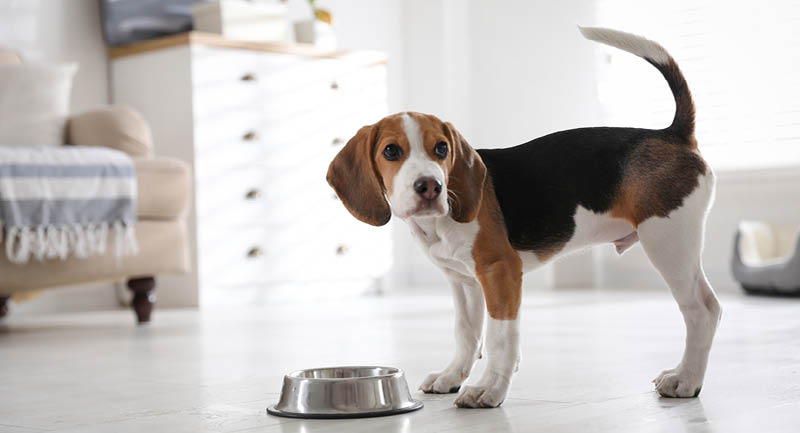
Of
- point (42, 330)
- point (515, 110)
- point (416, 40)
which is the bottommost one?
point (42, 330)

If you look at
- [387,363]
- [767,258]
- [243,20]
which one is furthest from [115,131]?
[767,258]

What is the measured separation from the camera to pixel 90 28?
4637 mm

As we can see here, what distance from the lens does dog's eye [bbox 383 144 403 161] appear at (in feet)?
5.00

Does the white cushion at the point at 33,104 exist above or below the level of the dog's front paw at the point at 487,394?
above

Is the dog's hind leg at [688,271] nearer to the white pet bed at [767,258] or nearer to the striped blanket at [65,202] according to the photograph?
the striped blanket at [65,202]

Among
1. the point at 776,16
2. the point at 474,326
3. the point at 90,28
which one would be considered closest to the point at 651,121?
the point at 776,16

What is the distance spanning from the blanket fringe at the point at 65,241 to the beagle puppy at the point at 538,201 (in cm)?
180

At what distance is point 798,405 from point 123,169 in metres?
2.42

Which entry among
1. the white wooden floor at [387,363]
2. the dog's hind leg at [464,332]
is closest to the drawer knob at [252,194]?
the white wooden floor at [387,363]

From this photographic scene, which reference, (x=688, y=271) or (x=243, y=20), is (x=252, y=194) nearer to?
(x=243, y=20)

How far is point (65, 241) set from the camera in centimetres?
315

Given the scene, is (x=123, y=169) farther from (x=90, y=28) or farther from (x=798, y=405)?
(x=798, y=405)

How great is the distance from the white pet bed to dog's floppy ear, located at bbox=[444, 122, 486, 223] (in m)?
2.79

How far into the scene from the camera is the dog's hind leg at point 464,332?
1.74 m
